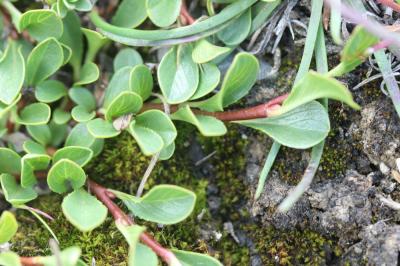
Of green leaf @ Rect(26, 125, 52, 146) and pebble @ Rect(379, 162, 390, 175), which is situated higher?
pebble @ Rect(379, 162, 390, 175)

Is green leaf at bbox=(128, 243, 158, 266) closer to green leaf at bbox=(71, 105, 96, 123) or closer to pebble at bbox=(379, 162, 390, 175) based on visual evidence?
green leaf at bbox=(71, 105, 96, 123)

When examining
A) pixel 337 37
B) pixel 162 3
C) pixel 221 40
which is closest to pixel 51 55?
pixel 162 3

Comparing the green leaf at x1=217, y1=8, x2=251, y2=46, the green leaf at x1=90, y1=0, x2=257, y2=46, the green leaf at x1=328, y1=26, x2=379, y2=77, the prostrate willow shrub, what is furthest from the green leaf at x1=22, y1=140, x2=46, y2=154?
the green leaf at x1=328, y1=26, x2=379, y2=77

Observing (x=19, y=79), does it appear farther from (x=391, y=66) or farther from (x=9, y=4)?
(x=391, y=66)

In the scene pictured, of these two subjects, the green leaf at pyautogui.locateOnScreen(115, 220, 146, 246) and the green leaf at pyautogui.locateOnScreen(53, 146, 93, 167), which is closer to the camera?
the green leaf at pyautogui.locateOnScreen(115, 220, 146, 246)

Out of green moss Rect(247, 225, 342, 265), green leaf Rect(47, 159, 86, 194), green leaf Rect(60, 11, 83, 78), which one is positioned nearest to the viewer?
green leaf Rect(47, 159, 86, 194)

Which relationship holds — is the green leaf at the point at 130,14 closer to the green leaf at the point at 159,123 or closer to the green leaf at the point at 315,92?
the green leaf at the point at 159,123
